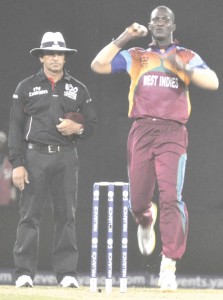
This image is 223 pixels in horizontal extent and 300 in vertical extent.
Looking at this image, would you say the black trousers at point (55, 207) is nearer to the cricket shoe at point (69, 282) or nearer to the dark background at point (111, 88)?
the cricket shoe at point (69, 282)

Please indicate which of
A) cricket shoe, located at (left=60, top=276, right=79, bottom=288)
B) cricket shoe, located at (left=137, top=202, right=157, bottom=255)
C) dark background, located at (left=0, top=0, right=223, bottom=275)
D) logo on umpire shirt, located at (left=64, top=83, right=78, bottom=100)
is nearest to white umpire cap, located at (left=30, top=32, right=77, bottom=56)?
logo on umpire shirt, located at (left=64, top=83, right=78, bottom=100)

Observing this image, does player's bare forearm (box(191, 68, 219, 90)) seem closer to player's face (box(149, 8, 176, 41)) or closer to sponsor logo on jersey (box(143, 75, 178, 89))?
sponsor logo on jersey (box(143, 75, 178, 89))

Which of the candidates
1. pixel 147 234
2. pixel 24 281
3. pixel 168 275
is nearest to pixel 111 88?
pixel 147 234

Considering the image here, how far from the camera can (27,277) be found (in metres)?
5.67

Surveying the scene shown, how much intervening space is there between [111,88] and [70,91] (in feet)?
5.81

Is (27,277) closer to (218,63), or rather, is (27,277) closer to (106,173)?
(106,173)

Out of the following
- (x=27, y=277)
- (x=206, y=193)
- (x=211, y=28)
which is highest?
(x=211, y=28)

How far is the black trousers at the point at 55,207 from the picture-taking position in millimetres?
5754

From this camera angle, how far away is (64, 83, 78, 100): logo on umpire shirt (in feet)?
19.2

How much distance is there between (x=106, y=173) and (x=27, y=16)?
1.25m

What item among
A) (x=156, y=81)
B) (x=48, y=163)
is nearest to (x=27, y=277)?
(x=48, y=163)

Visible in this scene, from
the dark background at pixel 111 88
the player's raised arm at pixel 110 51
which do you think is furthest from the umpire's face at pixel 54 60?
the dark background at pixel 111 88

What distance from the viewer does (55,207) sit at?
5863 millimetres

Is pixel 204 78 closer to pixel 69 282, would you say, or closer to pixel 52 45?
pixel 52 45
